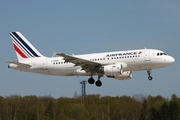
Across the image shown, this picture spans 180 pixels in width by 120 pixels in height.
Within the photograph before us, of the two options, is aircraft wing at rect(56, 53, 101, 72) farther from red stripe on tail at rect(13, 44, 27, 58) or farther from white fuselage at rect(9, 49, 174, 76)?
red stripe on tail at rect(13, 44, 27, 58)

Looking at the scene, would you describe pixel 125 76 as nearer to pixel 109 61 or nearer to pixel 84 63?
pixel 109 61

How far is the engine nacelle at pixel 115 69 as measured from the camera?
220 feet

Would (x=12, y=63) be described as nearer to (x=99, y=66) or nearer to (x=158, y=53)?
(x=99, y=66)

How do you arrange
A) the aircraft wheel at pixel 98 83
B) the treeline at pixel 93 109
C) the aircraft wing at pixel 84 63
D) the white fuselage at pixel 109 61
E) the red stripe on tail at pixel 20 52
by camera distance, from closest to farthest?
the aircraft wing at pixel 84 63
the white fuselage at pixel 109 61
the aircraft wheel at pixel 98 83
the red stripe on tail at pixel 20 52
the treeline at pixel 93 109

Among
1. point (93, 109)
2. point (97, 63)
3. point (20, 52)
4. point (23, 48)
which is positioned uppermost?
point (23, 48)

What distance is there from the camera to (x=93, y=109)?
137750 mm

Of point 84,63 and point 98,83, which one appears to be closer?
point 84,63

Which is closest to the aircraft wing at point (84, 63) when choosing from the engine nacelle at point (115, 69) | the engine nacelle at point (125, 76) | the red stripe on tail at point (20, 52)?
the engine nacelle at point (115, 69)

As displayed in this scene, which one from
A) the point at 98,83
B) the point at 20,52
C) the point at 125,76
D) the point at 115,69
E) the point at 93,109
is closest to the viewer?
the point at 115,69

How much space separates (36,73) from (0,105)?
2905 inches

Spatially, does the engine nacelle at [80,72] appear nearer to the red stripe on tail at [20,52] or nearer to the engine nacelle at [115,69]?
the engine nacelle at [115,69]

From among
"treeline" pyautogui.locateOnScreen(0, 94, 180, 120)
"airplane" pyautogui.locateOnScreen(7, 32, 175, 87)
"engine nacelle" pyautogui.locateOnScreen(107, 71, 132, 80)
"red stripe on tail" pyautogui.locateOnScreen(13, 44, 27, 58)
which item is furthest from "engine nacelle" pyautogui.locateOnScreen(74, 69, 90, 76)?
"treeline" pyautogui.locateOnScreen(0, 94, 180, 120)

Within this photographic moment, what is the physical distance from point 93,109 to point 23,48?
6329 cm

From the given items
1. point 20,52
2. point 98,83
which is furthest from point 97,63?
point 20,52
